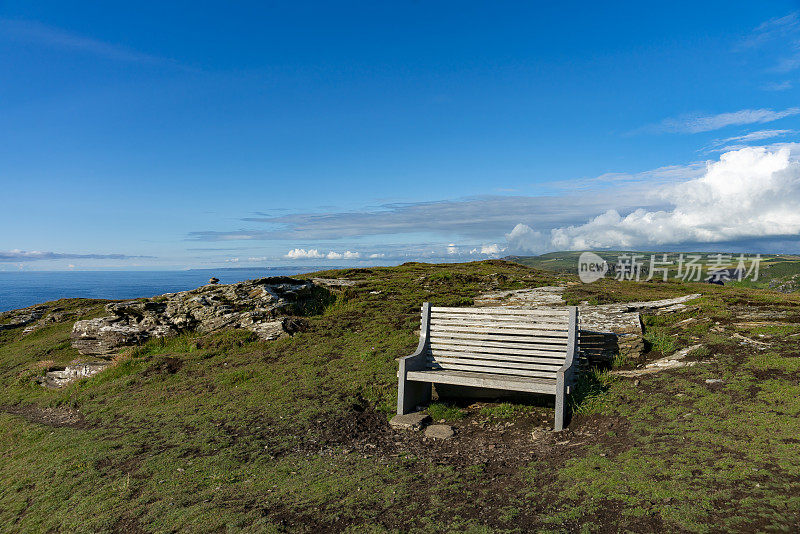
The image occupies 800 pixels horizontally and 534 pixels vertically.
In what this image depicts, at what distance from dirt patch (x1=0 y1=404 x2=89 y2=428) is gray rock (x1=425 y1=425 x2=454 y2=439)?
8.35 metres

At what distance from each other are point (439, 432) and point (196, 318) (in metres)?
12.5

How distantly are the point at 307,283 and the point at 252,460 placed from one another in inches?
A: 551

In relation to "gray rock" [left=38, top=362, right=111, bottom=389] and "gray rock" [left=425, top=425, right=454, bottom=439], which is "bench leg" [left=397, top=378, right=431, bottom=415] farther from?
"gray rock" [left=38, top=362, right=111, bottom=389]

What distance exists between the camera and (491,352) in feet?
30.7

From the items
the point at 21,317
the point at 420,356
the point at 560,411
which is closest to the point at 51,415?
the point at 420,356

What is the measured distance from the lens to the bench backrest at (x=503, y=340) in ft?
29.2

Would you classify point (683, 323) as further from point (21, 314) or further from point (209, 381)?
point (21, 314)

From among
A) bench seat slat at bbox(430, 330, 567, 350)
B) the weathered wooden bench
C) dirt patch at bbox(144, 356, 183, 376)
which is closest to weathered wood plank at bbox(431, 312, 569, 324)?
the weathered wooden bench

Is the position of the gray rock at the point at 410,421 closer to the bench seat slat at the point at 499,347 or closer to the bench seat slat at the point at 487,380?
the bench seat slat at the point at 487,380

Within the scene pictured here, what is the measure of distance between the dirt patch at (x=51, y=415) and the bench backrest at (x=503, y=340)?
28.8ft

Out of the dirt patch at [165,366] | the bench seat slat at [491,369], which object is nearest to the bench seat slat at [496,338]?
the bench seat slat at [491,369]

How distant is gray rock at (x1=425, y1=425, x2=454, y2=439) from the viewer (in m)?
8.08

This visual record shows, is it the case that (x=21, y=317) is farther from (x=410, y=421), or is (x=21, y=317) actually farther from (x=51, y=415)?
(x=410, y=421)

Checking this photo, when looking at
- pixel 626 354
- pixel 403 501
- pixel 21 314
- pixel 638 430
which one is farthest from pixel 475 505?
pixel 21 314
